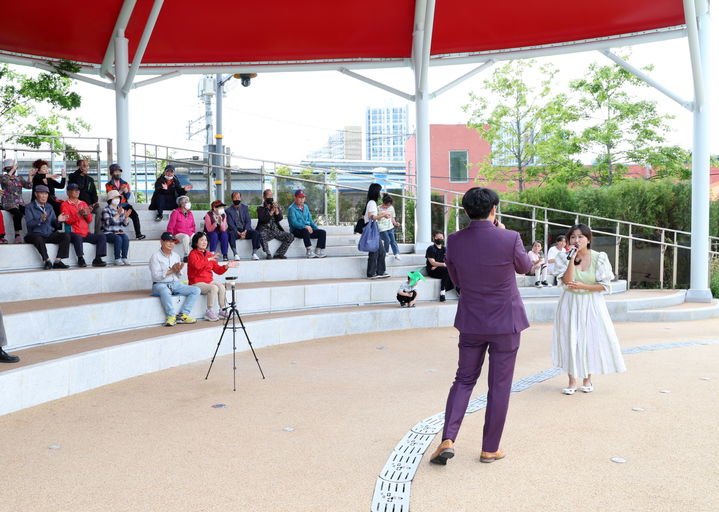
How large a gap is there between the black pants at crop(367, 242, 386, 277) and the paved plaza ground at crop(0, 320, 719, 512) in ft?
13.3

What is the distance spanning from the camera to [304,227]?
40.1ft

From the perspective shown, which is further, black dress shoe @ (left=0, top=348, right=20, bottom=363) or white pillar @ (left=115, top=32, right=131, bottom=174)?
white pillar @ (left=115, top=32, right=131, bottom=174)

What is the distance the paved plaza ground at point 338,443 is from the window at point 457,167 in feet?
92.9

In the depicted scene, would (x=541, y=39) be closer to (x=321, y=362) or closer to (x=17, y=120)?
(x=321, y=362)

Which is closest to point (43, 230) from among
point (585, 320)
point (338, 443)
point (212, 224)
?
point (212, 224)

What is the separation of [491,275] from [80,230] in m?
7.38

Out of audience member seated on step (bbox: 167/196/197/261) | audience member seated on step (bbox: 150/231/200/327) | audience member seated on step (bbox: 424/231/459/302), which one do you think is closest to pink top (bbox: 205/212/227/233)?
audience member seated on step (bbox: 167/196/197/261)

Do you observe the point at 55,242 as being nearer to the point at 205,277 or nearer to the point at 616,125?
the point at 205,277

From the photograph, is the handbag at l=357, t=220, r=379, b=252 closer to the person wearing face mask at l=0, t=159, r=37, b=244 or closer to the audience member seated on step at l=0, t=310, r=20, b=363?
the person wearing face mask at l=0, t=159, r=37, b=244

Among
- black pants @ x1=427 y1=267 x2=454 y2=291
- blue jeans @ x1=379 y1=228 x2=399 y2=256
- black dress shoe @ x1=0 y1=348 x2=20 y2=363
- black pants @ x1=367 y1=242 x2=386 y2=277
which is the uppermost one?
blue jeans @ x1=379 y1=228 x2=399 y2=256

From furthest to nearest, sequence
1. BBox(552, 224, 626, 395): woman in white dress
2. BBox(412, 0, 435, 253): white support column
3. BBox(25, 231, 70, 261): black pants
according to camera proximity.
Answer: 1. BBox(412, 0, 435, 253): white support column
2. BBox(25, 231, 70, 261): black pants
3. BBox(552, 224, 626, 395): woman in white dress

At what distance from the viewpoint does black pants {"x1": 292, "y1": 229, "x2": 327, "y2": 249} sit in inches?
480

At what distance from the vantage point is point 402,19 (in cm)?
1257

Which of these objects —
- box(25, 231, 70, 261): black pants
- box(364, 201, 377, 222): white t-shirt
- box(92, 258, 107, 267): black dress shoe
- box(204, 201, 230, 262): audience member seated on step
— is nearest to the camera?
box(25, 231, 70, 261): black pants
